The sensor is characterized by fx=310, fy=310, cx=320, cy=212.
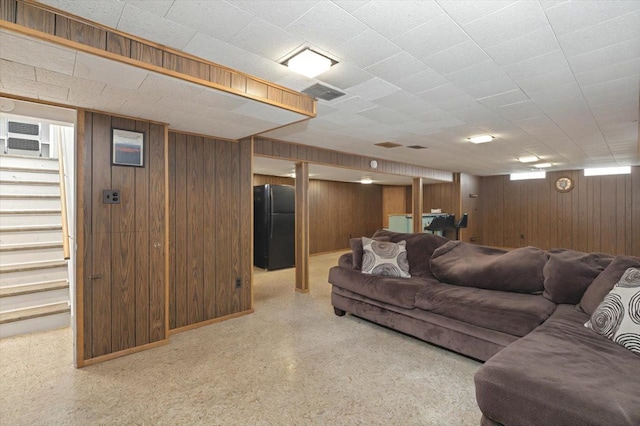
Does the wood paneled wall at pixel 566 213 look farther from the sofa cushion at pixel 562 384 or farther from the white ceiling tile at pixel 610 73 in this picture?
the sofa cushion at pixel 562 384

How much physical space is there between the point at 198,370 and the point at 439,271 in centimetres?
247

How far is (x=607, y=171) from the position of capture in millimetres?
7984

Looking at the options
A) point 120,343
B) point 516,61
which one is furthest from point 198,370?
point 516,61

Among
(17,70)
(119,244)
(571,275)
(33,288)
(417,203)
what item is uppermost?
(17,70)

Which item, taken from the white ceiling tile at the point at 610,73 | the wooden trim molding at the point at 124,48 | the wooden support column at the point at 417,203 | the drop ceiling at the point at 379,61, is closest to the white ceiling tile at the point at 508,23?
the drop ceiling at the point at 379,61

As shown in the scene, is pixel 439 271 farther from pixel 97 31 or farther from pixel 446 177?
pixel 446 177

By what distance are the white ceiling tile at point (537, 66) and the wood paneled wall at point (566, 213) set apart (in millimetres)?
8058

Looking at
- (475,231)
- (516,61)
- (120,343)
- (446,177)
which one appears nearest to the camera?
(516,61)

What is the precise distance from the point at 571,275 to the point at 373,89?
7.31 ft

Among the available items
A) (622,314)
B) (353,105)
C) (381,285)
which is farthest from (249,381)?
(353,105)

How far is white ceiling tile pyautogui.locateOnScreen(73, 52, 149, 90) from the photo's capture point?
5.73 ft

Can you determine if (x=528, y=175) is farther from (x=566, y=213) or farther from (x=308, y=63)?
(x=308, y=63)

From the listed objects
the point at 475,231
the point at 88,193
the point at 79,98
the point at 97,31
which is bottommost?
the point at 475,231

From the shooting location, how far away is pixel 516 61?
2.16m
